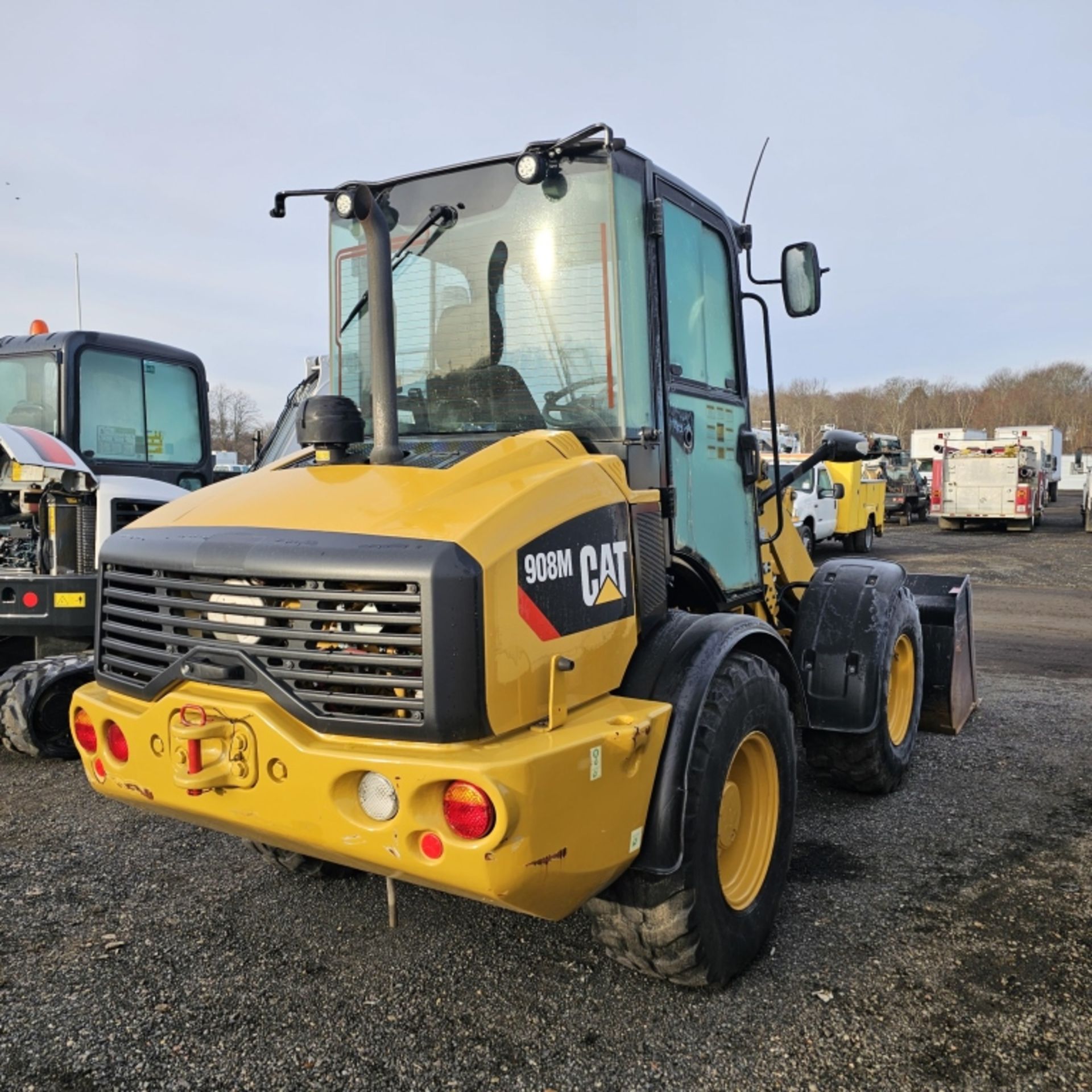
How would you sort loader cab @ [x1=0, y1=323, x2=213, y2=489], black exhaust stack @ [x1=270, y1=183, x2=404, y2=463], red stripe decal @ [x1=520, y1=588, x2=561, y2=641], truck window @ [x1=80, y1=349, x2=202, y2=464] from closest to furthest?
red stripe decal @ [x1=520, y1=588, x2=561, y2=641] → black exhaust stack @ [x1=270, y1=183, x2=404, y2=463] → loader cab @ [x1=0, y1=323, x2=213, y2=489] → truck window @ [x1=80, y1=349, x2=202, y2=464]

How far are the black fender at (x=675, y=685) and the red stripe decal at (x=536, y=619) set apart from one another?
0.45 meters

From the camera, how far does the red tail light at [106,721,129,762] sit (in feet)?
9.18

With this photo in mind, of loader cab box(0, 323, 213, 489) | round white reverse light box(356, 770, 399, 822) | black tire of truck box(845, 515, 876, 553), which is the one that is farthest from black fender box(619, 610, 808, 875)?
black tire of truck box(845, 515, 876, 553)

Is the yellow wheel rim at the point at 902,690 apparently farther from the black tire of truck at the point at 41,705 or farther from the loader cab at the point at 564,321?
the black tire of truck at the point at 41,705

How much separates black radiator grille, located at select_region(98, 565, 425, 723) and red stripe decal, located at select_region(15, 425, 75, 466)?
3.78m

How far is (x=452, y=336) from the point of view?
3.42 m

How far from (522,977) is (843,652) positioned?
2.12 m

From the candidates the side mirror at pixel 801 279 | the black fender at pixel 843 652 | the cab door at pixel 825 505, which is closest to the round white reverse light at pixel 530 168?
the side mirror at pixel 801 279

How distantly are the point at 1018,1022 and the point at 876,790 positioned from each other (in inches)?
74.0

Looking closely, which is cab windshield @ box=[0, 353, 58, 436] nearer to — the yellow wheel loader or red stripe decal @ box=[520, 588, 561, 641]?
the yellow wheel loader

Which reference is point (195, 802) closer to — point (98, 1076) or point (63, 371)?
point (98, 1076)

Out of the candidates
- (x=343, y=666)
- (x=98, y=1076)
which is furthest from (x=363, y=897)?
(x=343, y=666)

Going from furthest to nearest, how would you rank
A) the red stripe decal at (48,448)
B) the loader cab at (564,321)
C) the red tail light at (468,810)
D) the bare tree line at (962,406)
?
the bare tree line at (962,406) < the red stripe decal at (48,448) < the loader cab at (564,321) < the red tail light at (468,810)

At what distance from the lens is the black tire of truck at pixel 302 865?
3.70 meters
